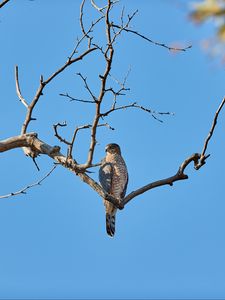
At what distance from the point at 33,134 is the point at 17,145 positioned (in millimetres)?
194

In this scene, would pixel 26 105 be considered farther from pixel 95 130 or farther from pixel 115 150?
pixel 115 150

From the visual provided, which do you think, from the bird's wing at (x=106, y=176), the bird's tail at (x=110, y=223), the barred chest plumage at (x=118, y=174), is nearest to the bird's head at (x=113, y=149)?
the barred chest plumage at (x=118, y=174)

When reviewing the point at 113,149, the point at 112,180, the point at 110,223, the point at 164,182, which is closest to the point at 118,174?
the point at 112,180

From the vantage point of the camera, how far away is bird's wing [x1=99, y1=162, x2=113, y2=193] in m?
6.31

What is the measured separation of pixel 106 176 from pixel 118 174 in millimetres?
206

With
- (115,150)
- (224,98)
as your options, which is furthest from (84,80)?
(115,150)

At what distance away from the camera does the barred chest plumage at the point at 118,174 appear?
6.41 m

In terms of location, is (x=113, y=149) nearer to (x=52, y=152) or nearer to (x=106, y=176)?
(x=106, y=176)

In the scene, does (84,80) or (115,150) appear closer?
(84,80)

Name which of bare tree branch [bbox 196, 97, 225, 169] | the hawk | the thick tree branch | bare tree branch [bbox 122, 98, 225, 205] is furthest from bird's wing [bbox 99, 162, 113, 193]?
bare tree branch [bbox 196, 97, 225, 169]

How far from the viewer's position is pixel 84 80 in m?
3.54

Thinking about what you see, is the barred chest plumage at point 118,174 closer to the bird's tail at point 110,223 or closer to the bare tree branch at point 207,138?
the bird's tail at point 110,223

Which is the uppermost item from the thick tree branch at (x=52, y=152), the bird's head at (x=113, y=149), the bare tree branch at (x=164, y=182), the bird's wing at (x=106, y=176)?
the bird's head at (x=113, y=149)

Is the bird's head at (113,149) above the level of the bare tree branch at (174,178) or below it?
above
